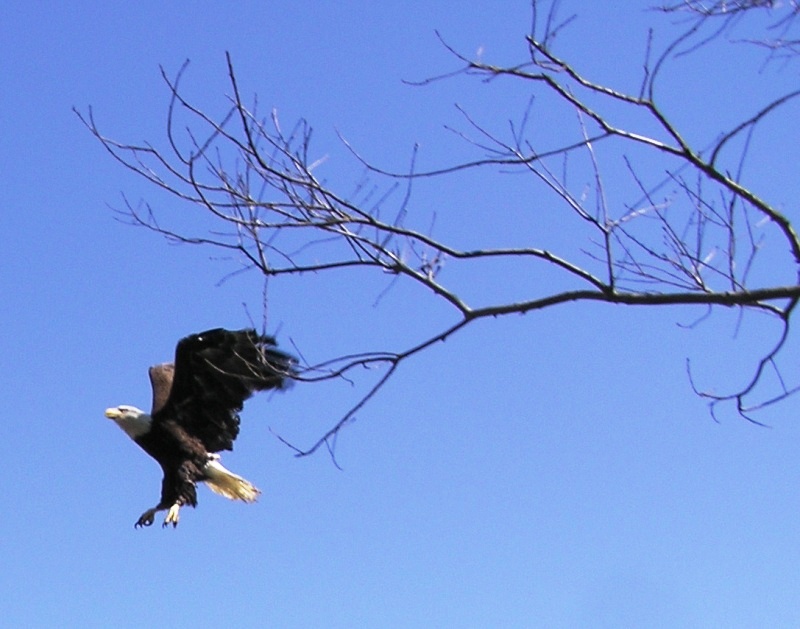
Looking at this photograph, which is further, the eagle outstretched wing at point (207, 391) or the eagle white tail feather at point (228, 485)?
the eagle white tail feather at point (228, 485)

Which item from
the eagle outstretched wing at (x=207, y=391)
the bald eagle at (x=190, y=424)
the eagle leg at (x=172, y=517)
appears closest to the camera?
the eagle outstretched wing at (x=207, y=391)

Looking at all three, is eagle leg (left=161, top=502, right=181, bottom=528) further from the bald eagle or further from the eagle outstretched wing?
the eagle outstretched wing

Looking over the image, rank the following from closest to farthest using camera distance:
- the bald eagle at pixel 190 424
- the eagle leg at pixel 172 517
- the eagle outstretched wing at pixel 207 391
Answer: the eagle outstretched wing at pixel 207 391 < the bald eagle at pixel 190 424 < the eagle leg at pixel 172 517

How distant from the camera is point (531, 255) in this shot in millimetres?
3193

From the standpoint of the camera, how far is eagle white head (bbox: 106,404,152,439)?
809 cm

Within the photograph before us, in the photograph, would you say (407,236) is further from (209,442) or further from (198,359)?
(209,442)

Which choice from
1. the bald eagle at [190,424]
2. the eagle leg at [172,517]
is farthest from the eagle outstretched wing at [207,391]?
the eagle leg at [172,517]

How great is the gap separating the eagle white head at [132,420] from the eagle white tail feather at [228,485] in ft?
1.48

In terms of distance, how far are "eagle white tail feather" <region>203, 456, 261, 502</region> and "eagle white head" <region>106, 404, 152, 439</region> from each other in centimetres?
45

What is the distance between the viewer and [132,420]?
8156mm

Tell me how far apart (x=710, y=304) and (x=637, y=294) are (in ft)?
0.57

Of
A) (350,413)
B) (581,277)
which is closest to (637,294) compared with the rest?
(581,277)

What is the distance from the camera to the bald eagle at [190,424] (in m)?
7.43

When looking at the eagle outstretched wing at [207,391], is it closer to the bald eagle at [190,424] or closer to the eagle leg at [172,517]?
the bald eagle at [190,424]
